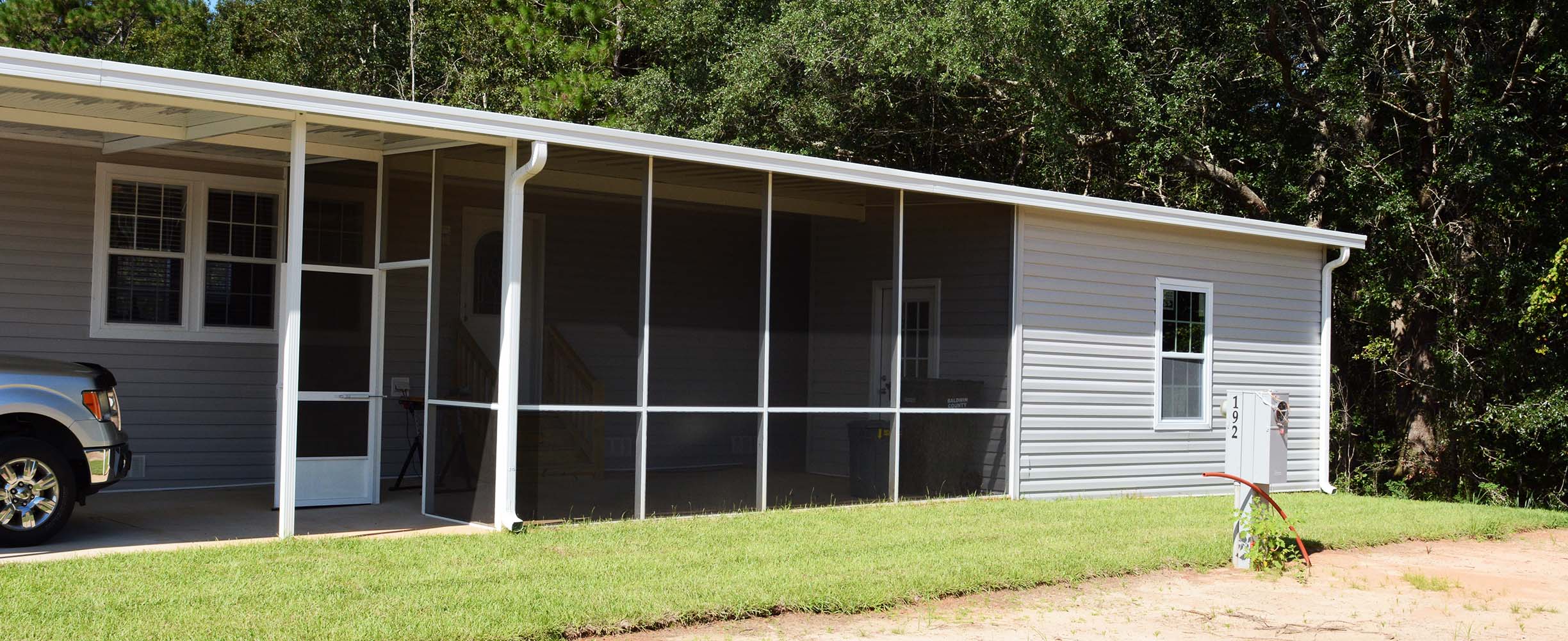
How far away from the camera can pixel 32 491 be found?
734 centimetres

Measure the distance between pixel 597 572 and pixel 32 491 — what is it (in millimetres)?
3191

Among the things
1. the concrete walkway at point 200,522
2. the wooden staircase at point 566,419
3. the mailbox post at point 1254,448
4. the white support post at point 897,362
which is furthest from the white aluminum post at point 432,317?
the mailbox post at point 1254,448

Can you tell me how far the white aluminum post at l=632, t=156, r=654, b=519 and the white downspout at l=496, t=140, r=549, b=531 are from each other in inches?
36.0

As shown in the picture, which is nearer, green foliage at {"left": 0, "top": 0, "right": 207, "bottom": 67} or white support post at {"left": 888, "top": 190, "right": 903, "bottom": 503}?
white support post at {"left": 888, "top": 190, "right": 903, "bottom": 503}

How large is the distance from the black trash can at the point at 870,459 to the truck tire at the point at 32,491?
5.52m

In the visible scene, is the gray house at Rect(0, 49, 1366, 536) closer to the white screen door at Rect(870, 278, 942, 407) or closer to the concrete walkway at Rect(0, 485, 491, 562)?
the white screen door at Rect(870, 278, 942, 407)

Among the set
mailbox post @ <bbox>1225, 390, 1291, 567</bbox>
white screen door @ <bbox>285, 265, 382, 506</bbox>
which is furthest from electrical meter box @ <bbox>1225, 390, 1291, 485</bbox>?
white screen door @ <bbox>285, 265, 382, 506</bbox>

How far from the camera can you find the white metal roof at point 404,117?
6691 millimetres

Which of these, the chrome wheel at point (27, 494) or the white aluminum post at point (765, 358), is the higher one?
the white aluminum post at point (765, 358)

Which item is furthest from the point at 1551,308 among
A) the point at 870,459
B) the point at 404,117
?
the point at 404,117

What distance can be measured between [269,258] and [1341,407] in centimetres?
1226

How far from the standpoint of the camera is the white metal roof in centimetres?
669

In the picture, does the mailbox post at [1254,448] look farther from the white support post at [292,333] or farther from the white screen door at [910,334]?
the white support post at [292,333]

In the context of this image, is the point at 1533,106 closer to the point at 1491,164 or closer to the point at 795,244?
the point at 1491,164
